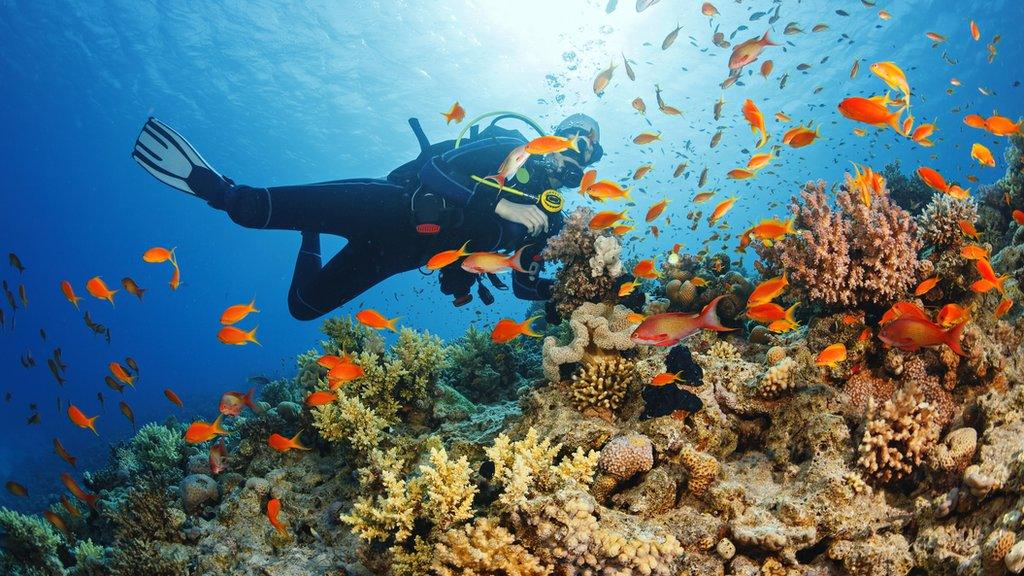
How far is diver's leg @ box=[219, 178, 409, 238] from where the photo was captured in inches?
251

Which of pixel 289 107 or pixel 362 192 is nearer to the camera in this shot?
pixel 362 192

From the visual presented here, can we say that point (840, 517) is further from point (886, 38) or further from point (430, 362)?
point (886, 38)

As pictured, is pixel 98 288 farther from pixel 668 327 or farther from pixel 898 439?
pixel 898 439

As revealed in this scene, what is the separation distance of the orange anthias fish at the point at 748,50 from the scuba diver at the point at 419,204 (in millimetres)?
1995

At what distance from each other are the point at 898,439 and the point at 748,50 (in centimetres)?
435

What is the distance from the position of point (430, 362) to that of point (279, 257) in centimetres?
9780

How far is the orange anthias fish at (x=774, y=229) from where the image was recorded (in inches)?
175

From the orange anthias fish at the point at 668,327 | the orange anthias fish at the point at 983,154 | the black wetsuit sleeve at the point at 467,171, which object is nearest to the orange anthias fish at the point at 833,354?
the orange anthias fish at the point at 668,327

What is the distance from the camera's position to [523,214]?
571 cm

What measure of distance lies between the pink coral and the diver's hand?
9.11 feet

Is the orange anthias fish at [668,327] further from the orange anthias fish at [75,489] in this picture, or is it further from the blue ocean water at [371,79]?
the blue ocean water at [371,79]

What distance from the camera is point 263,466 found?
539 centimetres

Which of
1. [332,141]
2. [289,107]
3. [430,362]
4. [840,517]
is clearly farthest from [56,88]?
[840,517]

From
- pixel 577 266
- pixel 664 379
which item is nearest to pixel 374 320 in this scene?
pixel 577 266
